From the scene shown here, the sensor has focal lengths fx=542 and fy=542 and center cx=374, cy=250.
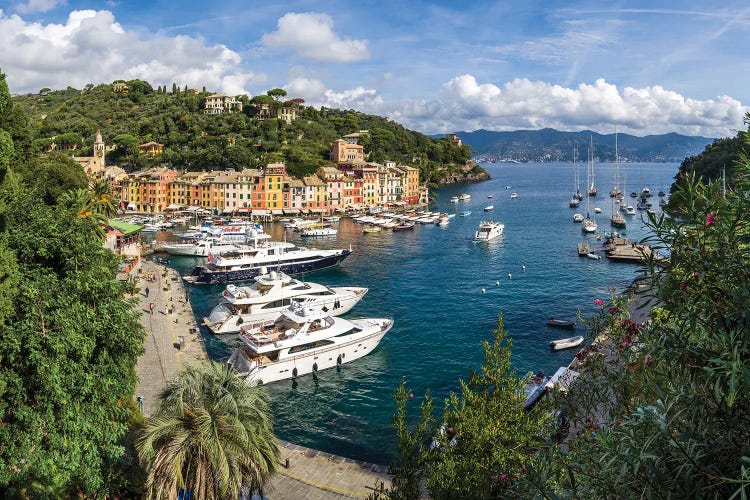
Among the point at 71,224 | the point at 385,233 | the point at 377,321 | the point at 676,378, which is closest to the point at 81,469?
the point at 71,224

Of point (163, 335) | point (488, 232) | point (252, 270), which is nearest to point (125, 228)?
point (252, 270)

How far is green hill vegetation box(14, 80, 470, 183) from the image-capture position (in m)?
99.8

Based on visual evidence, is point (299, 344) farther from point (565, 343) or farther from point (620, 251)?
point (620, 251)

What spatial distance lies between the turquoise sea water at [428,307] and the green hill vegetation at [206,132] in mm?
34694

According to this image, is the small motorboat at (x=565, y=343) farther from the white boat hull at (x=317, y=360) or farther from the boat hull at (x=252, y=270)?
the boat hull at (x=252, y=270)

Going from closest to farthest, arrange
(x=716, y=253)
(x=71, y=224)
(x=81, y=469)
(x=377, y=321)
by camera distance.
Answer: (x=716, y=253), (x=81, y=469), (x=71, y=224), (x=377, y=321)

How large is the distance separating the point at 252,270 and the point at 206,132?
81083mm

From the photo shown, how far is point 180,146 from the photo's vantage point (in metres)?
107

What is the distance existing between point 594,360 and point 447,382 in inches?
613

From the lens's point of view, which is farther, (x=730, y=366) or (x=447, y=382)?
(x=447, y=382)

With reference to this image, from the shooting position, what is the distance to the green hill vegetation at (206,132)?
327 ft

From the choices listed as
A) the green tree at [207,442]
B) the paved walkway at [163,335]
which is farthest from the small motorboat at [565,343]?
the green tree at [207,442]

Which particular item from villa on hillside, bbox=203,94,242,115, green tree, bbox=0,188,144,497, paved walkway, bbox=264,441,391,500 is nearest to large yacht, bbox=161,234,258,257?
paved walkway, bbox=264,441,391,500

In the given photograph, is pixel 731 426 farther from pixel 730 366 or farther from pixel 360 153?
pixel 360 153
